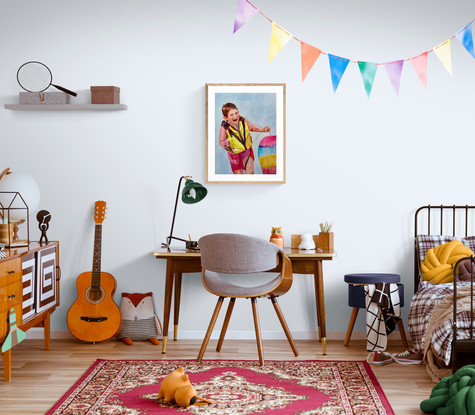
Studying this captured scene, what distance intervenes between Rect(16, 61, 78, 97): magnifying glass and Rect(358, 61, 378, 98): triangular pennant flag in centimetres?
207

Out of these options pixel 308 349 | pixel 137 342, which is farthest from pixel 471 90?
pixel 137 342

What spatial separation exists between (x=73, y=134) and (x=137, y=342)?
1.47 m

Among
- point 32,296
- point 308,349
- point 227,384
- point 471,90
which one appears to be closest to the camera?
point 227,384

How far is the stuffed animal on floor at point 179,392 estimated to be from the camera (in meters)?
2.79

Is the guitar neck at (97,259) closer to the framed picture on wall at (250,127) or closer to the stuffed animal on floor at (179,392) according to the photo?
the framed picture on wall at (250,127)

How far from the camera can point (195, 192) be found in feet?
13.6

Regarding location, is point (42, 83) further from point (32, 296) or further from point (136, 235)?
point (32, 296)

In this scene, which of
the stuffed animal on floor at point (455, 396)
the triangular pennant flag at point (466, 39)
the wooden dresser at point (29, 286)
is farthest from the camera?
the triangular pennant flag at point (466, 39)

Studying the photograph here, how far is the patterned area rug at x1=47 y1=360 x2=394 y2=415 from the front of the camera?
9.16ft

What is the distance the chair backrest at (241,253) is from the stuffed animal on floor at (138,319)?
0.92 metres

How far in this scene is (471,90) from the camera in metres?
4.26

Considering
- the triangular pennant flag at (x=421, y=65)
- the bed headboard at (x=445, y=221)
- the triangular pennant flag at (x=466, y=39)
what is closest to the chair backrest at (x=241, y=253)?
the bed headboard at (x=445, y=221)

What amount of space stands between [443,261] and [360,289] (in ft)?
1.74

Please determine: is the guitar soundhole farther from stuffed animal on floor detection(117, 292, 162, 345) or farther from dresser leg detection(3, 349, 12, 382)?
dresser leg detection(3, 349, 12, 382)
